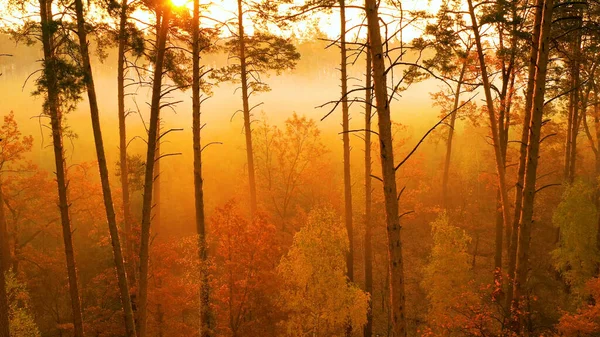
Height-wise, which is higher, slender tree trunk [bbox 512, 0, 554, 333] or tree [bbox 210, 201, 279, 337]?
slender tree trunk [bbox 512, 0, 554, 333]

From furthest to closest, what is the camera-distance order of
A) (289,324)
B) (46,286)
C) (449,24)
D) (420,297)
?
(420,297)
(46,286)
(289,324)
(449,24)

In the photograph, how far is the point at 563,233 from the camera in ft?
67.0

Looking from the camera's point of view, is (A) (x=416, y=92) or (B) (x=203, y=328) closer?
(B) (x=203, y=328)

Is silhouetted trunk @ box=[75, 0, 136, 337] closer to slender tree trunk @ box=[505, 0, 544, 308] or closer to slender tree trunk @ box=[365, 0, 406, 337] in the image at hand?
slender tree trunk @ box=[365, 0, 406, 337]

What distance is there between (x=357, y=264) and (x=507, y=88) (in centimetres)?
1751

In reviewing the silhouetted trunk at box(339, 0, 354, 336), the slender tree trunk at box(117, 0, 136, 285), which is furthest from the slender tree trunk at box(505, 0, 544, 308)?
the slender tree trunk at box(117, 0, 136, 285)

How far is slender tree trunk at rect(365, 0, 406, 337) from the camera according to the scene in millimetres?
5438

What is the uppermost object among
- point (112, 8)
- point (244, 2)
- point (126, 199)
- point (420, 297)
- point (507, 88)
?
point (244, 2)

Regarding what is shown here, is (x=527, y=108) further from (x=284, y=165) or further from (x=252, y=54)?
(x=284, y=165)

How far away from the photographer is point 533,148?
8203 millimetres

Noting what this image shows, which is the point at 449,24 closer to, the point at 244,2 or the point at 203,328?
the point at 244,2

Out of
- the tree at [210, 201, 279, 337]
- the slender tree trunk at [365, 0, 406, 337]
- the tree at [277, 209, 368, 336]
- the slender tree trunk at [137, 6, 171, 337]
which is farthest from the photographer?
the tree at [277, 209, 368, 336]

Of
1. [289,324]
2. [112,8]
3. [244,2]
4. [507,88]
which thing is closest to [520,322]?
[289,324]

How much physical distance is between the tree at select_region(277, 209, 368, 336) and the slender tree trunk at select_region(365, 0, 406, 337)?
8.39 meters
